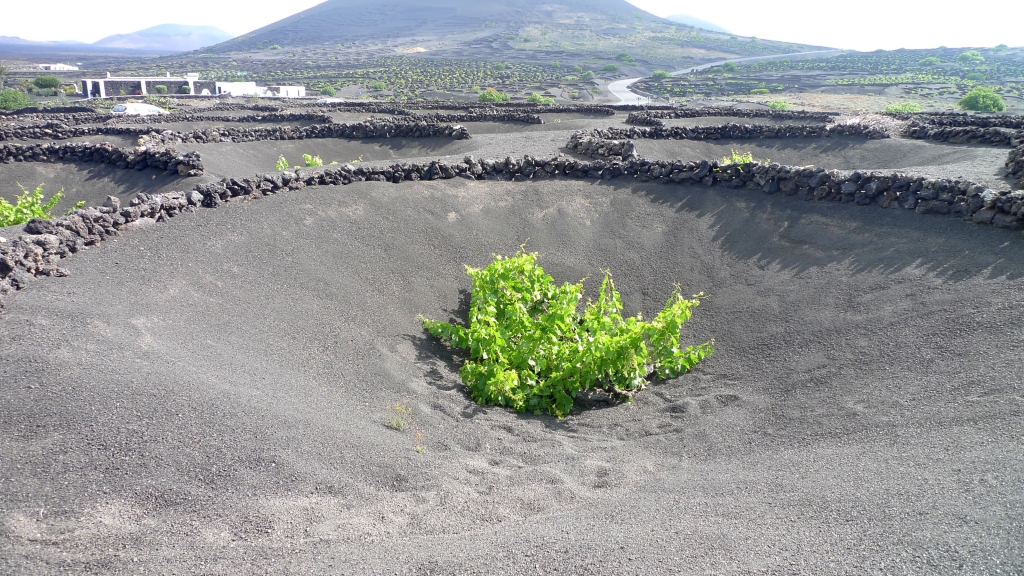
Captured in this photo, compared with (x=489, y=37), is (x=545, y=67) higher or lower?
lower

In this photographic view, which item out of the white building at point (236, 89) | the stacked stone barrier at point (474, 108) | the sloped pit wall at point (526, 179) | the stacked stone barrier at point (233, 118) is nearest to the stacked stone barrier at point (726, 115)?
the stacked stone barrier at point (474, 108)

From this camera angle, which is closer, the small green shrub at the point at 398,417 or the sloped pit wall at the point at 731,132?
the small green shrub at the point at 398,417

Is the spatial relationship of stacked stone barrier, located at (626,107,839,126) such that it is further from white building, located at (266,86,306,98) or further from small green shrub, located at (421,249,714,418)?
white building, located at (266,86,306,98)

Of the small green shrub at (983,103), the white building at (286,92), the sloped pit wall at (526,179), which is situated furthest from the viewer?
the white building at (286,92)

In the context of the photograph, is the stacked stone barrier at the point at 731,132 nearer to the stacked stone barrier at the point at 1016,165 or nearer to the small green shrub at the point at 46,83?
the stacked stone barrier at the point at 1016,165

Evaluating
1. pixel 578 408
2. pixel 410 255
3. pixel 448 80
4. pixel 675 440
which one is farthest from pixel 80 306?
pixel 448 80

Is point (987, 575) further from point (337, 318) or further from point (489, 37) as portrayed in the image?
point (489, 37)
